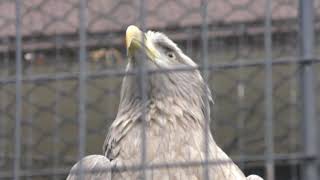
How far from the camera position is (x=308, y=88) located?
2.05 meters

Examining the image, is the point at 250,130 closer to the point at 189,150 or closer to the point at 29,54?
the point at 29,54

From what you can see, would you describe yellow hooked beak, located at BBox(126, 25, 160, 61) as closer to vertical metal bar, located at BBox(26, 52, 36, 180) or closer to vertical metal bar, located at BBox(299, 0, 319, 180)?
vertical metal bar, located at BBox(299, 0, 319, 180)

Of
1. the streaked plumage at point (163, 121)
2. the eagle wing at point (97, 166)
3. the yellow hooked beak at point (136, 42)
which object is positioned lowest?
the eagle wing at point (97, 166)

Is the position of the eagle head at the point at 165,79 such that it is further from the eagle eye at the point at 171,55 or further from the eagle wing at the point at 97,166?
the eagle wing at the point at 97,166

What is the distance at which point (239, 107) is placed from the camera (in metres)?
5.34

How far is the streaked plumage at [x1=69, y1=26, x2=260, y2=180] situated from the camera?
3.07 metres

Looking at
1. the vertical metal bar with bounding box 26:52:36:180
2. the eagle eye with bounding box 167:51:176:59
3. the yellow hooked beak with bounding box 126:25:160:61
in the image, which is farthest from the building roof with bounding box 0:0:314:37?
the yellow hooked beak with bounding box 126:25:160:61

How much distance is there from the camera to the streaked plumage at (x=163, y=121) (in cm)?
307

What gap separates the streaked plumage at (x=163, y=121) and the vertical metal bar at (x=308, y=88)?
0.98m

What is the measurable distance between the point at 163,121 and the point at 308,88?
1250 mm

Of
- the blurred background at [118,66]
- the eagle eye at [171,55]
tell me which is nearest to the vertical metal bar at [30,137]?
the blurred background at [118,66]

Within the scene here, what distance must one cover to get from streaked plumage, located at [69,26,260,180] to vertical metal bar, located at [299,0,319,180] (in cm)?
98

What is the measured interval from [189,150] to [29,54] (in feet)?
6.60

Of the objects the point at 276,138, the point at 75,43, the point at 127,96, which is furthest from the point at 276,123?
the point at 127,96
